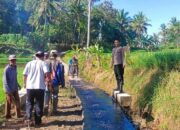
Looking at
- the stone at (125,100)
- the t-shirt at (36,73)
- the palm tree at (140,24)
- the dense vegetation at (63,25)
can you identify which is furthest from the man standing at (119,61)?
the palm tree at (140,24)

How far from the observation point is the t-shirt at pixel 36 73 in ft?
32.5

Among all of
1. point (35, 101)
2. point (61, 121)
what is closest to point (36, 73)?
point (35, 101)

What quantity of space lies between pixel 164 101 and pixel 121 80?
5.06 metres

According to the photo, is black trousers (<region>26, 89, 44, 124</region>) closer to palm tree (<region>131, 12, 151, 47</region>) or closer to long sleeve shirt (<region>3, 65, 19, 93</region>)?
long sleeve shirt (<region>3, 65, 19, 93</region>)

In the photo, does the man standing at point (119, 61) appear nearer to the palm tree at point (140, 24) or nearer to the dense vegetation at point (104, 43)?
the dense vegetation at point (104, 43)

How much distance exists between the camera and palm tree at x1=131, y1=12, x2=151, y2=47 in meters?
103

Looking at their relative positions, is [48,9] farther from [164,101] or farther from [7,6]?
[164,101]

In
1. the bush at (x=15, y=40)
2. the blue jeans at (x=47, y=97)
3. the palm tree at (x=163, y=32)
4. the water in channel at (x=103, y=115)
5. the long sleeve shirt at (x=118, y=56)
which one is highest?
the palm tree at (x=163, y=32)

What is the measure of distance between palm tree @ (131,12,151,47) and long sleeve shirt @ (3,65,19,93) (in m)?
91.2

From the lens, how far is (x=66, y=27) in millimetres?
70062

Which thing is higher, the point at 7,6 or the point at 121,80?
the point at 7,6

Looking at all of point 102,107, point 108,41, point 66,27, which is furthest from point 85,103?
point 108,41

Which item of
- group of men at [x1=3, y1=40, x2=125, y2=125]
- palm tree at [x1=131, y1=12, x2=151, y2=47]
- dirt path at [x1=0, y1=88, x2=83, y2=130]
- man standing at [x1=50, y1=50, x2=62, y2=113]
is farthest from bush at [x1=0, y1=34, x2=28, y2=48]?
group of men at [x1=3, y1=40, x2=125, y2=125]

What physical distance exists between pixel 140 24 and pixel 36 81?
95570mm
